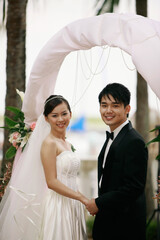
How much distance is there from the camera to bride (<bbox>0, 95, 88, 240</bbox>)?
334cm

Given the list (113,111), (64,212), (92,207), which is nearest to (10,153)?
(64,212)

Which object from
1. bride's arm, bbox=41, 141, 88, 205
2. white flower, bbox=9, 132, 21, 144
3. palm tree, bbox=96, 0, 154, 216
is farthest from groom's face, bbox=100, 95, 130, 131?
palm tree, bbox=96, 0, 154, 216

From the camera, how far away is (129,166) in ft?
9.86

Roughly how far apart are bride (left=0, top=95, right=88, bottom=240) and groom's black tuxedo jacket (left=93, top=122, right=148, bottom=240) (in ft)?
0.89

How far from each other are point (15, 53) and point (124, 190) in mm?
3161

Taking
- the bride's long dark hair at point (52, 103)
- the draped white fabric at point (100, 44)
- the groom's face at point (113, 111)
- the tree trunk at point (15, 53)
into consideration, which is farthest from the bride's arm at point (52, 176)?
the tree trunk at point (15, 53)

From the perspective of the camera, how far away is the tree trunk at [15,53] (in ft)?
17.8

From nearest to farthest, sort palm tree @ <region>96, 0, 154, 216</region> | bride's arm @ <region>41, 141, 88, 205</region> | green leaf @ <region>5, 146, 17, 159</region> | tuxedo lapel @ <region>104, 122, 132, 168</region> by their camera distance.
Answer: tuxedo lapel @ <region>104, 122, 132, 168</region>, bride's arm @ <region>41, 141, 88, 205</region>, green leaf @ <region>5, 146, 17, 159</region>, palm tree @ <region>96, 0, 154, 216</region>

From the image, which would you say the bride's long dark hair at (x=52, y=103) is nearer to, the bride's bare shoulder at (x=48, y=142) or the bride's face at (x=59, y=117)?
the bride's face at (x=59, y=117)

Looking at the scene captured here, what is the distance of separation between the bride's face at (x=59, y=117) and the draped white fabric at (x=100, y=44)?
0.51 metres

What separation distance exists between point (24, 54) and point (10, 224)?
109 inches

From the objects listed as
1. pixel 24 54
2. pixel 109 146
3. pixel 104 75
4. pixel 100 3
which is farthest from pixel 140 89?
pixel 109 146

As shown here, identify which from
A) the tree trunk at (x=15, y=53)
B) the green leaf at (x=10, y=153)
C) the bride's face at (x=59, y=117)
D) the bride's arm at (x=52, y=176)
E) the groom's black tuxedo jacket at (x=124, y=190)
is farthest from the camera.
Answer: the tree trunk at (x=15, y=53)

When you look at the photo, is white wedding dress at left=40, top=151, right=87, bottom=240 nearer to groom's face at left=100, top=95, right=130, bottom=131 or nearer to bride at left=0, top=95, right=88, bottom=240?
bride at left=0, top=95, right=88, bottom=240
